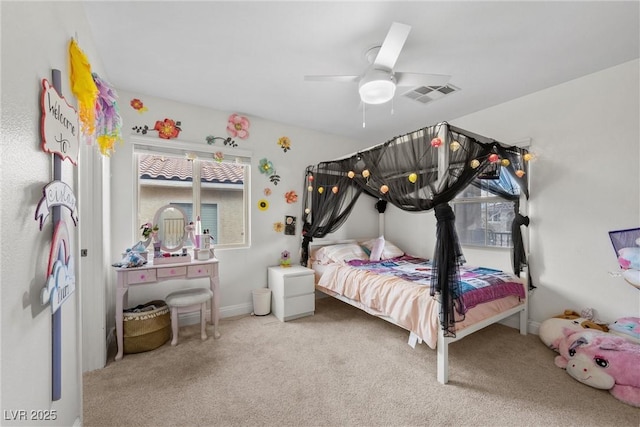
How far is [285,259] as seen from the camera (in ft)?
12.3

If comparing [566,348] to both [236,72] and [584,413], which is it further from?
[236,72]

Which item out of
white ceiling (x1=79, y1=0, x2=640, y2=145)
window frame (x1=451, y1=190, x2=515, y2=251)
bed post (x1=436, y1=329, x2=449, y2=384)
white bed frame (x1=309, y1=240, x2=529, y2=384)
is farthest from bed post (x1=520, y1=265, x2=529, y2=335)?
white ceiling (x1=79, y1=0, x2=640, y2=145)

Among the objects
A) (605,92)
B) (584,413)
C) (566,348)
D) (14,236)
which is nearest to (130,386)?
(14,236)

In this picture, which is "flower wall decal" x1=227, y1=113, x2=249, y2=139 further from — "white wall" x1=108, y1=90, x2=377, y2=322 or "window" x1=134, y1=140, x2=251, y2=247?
"window" x1=134, y1=140, x2=251, y2=247

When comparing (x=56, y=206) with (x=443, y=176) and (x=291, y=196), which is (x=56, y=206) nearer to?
(x=443, y=176)

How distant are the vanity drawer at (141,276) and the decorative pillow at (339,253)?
2.03m

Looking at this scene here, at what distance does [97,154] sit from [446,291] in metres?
3.09

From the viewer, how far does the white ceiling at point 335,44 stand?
1762 mm

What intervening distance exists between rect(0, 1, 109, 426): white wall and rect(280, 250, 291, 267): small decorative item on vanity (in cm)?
259

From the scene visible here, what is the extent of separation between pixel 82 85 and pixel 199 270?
6.20ft

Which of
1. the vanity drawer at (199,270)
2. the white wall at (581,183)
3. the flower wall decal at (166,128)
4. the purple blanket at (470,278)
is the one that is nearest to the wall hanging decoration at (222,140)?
the flower wall decal at (166,128)

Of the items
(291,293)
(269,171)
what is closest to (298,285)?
(291,293)

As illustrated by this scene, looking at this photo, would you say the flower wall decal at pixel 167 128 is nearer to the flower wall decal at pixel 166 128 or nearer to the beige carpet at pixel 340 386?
the flower wall decal at pixel 166 128

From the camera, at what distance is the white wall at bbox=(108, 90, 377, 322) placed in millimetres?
2887
